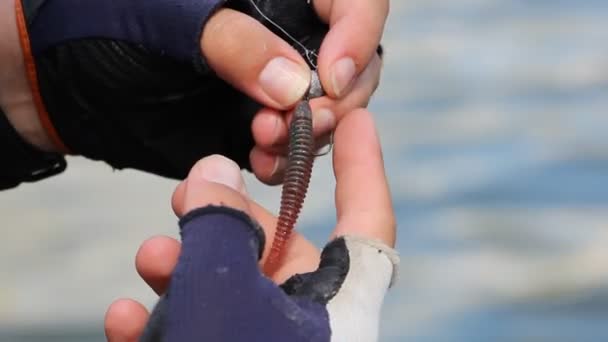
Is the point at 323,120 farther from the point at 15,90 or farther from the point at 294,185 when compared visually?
the point at 15,90

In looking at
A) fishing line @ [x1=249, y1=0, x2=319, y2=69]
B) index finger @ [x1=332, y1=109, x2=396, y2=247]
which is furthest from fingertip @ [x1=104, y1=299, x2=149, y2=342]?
fishing line @ [x1=249, y1=0, x2=319, y2=69]

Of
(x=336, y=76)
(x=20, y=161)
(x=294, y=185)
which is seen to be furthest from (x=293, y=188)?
(x=20, y=161)

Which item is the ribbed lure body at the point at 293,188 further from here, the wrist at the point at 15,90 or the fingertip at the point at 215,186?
the wrist at the point at 15,90

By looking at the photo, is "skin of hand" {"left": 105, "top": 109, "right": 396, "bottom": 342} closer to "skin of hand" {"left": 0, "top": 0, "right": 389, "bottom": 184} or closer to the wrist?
"skin of hand" {"left": 0, "top": 0, "right": 389, "bottom": 184}

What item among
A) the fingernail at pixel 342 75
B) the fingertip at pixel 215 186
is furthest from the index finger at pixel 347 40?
the fingertip at pixel 215 186

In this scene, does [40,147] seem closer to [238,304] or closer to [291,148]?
[291,148]

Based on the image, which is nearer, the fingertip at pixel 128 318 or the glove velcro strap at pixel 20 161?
the fingertip at pixel 128 318
